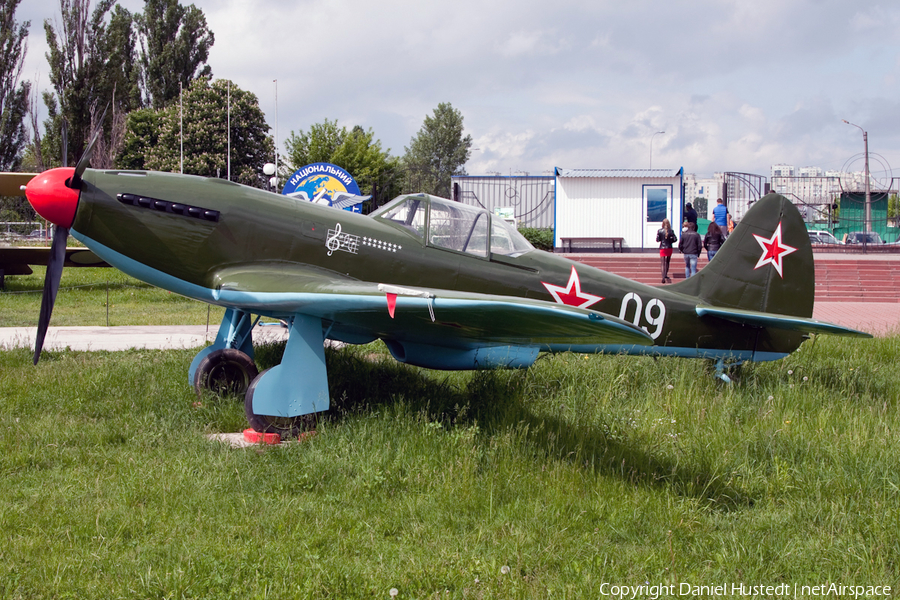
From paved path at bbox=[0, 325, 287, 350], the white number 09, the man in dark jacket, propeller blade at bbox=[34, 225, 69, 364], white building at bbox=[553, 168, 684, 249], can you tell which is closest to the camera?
propeller blade at bbox=[34, 225, 69, 364]

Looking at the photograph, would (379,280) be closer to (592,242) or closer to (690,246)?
(690,246)

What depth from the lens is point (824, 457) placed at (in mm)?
4422

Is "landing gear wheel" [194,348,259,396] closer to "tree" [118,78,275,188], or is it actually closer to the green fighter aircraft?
the green fighter aircraft

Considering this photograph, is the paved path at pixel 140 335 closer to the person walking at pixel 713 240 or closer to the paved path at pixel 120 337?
the paved path at pixel 120 337

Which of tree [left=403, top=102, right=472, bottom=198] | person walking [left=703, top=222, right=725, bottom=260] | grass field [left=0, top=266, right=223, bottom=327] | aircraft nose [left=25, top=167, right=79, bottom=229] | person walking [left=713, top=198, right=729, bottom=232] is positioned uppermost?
tree [left=403, top=102, right=472, bottom=198]

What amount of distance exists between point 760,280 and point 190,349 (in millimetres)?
7028

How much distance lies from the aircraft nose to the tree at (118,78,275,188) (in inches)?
1399

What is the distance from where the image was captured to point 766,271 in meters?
7.00

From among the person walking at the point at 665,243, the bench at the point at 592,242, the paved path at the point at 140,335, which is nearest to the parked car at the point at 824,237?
the bench at the point at 592,242

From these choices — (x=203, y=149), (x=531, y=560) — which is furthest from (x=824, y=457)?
(x=203, y=149)

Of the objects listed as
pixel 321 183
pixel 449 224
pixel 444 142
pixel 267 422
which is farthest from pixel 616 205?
pixel 444 142

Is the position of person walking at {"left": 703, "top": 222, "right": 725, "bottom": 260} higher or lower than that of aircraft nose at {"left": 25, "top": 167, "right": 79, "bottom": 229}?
higher

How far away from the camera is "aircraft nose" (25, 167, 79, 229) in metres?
5.17

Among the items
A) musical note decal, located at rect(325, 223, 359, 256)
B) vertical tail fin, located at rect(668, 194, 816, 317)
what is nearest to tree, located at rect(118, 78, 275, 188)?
musical note decal, located at rect(325, 223, 359, 256)
